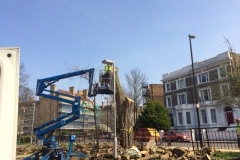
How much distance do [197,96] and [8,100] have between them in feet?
140

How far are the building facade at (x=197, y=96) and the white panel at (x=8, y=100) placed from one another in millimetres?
35282

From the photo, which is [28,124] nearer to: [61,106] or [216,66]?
[61,106]

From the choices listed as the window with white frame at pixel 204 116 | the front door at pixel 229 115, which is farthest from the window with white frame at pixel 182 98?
the front door at pixel 229 115

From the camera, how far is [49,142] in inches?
441

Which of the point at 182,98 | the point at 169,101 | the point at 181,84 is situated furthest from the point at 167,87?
the point at 182,98

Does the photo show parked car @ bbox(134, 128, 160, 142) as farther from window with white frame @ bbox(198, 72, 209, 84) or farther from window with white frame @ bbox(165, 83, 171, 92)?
window with white frame @ bbox(165, 83, 171, 92)

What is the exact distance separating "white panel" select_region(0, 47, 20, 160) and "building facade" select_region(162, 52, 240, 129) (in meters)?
35.3

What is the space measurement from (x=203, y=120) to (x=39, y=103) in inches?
2107

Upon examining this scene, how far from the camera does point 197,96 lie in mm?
42094

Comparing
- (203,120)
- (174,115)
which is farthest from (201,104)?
(174,115)

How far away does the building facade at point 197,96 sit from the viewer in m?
36.9

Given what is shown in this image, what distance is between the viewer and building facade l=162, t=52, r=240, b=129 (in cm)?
3694

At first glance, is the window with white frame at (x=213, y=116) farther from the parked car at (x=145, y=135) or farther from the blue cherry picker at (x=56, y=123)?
the blue cherry picker at (x=56, y=123)

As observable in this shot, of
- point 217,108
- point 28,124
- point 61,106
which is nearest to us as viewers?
point 217,108
